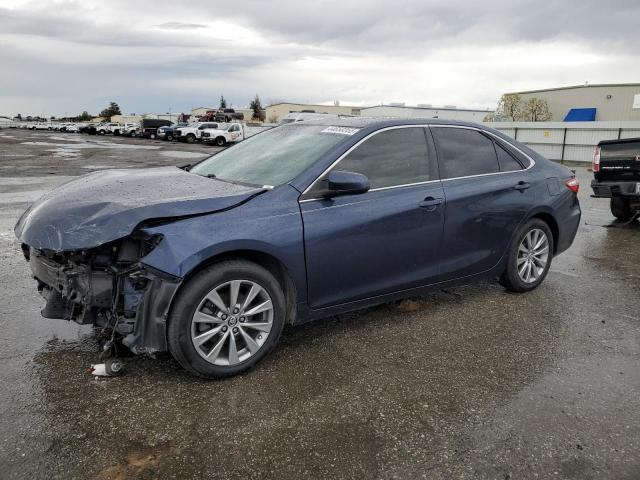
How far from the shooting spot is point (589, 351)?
3881 millimetres

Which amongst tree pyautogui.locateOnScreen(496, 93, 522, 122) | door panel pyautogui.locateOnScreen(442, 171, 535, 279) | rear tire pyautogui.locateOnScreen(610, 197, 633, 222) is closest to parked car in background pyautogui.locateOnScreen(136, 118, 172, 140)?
tree pyautogui.locateOnScreen(496, 93, 522, 122)

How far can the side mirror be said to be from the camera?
11.5ft

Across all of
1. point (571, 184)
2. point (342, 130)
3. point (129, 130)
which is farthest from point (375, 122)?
point (129, 130)

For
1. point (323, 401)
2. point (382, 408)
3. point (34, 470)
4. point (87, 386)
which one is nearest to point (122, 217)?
point (87, 386)

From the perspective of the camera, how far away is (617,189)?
26.1ft

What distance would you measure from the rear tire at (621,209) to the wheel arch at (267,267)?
7.60 meters

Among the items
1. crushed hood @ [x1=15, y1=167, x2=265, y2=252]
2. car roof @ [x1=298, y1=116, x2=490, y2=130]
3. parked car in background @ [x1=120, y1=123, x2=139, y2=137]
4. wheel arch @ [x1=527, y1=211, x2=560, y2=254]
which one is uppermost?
car roof @ [x1=298, y1=116, x2=490, y2=130]

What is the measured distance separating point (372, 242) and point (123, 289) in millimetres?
1719

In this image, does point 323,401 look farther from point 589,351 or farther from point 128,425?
point 589,351

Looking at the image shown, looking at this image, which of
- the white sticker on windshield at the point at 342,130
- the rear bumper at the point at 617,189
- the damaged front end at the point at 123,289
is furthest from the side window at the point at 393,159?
the rear bumper at the point at 617,189

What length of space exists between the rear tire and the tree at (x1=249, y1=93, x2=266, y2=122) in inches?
3674

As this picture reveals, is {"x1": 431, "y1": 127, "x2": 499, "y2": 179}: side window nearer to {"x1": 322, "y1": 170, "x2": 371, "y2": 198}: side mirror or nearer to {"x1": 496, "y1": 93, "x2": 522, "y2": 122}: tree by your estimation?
{"x1": 322, "y1": 170, "x2": 371, "y2": 198}: side mirror

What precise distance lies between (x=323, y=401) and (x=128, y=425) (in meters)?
1.09

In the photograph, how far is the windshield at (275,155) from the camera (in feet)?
12.5
